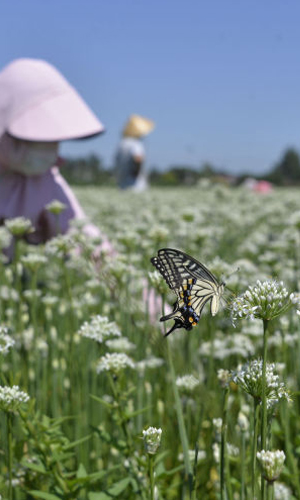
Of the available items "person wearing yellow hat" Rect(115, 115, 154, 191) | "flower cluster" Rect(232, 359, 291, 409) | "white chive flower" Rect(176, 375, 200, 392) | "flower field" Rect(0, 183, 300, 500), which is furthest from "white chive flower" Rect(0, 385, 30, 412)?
"person wearing yellow hat" Rect(115, 115, 154, 191)

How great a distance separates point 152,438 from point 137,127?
16.7 meters

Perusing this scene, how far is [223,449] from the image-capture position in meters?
1.33

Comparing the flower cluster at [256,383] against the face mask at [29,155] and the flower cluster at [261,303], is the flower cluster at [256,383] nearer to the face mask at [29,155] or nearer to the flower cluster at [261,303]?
the flower cluster at [261,303]

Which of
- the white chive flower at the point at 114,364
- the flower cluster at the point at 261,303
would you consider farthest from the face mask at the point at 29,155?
the flower cluster at the point at 261,303

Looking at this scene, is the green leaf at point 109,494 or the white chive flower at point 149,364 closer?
the green leaf at point 109,494

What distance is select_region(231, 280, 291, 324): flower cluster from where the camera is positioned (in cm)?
115

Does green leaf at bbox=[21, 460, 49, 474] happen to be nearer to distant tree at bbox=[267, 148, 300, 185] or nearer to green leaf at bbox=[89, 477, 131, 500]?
green leaf at bbox=[89, 477, 131, 500]

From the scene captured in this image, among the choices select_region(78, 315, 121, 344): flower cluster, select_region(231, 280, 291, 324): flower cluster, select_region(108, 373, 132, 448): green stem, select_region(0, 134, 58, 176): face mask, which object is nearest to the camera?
select_region(231, 280, 291, 324): flower cluster

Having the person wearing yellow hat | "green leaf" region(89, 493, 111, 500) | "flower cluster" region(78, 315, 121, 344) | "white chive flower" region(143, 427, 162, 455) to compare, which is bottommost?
"green leaf" region(89, 493, 111, 500)

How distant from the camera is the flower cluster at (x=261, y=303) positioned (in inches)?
45.1

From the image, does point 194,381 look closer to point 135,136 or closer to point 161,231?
point 161,231

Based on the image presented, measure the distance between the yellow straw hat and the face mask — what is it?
13.7 meters

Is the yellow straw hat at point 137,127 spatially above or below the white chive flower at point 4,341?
above

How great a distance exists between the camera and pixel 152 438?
109cm
